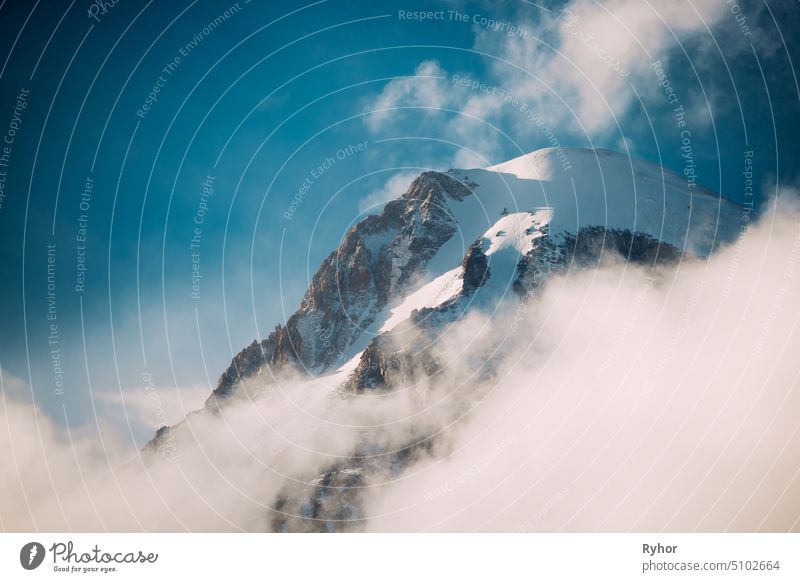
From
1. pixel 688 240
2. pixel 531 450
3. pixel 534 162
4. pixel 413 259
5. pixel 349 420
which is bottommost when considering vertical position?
pixel 531 450

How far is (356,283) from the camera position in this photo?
440 feet

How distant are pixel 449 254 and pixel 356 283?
23924 mm

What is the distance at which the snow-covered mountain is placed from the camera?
9888 centimetres

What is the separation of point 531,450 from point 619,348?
19819mm

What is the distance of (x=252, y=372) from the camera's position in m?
125
